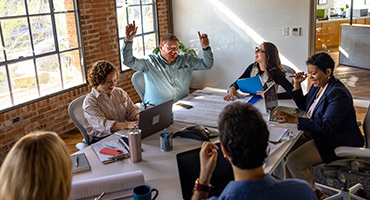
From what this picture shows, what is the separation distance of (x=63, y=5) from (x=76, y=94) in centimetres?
119

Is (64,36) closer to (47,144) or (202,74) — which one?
(202,74)

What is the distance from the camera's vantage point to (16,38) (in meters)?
→ 4.20

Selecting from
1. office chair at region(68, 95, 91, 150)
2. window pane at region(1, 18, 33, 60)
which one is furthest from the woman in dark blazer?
window pane at region(1, 18, 33, 60)

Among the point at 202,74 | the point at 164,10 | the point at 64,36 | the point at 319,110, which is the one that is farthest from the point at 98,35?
the point at 319,110

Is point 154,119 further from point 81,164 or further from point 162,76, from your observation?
point 162,76

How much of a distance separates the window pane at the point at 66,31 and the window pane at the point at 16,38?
471 millimetres

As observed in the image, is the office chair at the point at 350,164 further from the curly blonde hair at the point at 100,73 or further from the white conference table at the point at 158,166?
the curly blonde hair at the point at 100,73

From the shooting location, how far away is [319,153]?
8.65 ft

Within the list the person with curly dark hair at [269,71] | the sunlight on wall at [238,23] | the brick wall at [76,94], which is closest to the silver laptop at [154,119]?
the person with curly dark hair at [269,71]

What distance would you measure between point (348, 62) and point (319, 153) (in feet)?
13.2

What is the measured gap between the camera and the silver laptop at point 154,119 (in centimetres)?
239

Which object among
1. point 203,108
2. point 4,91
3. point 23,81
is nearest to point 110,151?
point 203,108

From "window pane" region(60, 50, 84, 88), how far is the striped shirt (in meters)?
2.10

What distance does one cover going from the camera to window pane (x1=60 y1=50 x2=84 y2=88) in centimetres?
485
